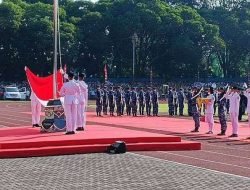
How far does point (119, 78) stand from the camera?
2392 inches

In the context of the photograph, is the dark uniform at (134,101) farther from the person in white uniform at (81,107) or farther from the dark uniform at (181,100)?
the person in white uniform at (81,107)

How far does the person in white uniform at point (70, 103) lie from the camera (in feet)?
50.2

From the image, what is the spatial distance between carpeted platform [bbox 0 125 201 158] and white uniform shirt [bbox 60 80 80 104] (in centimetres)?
101

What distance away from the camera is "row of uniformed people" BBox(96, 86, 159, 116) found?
29.4 m

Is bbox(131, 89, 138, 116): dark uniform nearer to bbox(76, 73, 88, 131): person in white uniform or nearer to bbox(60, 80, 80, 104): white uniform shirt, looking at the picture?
bbox(76, 73, 88, 131): person in white uniform

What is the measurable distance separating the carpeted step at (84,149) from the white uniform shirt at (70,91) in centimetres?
223

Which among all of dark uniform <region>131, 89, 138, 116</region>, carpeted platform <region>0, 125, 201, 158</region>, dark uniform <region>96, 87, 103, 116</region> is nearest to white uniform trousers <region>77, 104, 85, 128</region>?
carpeted platform <region>0, 125, 201, 158</region>

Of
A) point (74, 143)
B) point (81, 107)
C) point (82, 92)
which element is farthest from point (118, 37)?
point (74, 143)

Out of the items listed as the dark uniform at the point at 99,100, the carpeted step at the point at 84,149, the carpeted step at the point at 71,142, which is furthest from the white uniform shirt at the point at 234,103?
the dark uniform at the point at 99,100

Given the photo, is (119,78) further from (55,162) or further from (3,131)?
(55,162)

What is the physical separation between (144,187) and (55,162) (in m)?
3.56

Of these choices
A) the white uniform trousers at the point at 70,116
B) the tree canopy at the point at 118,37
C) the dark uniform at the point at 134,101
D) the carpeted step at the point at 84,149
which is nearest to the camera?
the carpeted step at the point at 84,149

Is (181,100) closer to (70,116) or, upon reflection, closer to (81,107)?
(81,107)

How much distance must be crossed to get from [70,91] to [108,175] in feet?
18.7
